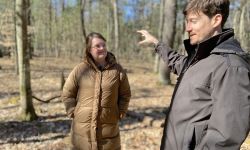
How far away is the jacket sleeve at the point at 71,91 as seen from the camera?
420 cm

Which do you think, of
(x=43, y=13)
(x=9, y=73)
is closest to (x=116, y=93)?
(x=9, y=73)

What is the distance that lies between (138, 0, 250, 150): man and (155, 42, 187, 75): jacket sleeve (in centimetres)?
64

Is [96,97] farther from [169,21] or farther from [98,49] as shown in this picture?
[169,21]

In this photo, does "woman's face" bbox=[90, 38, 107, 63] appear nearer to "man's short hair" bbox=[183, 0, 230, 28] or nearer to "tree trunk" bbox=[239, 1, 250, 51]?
"man's short hair" bbox=[183, 0, 230, 28]

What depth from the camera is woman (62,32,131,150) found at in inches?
160

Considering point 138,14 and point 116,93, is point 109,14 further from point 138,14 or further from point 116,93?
point 116,93

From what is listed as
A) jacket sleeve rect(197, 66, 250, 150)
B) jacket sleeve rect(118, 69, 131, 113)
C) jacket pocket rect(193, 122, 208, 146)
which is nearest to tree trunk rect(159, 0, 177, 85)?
jacket sleeve rect(118, 69, 131, 113)

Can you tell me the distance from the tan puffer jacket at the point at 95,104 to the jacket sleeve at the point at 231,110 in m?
2.23

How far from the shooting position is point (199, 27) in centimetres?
226

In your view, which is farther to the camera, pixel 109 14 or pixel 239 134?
pixel 109 14

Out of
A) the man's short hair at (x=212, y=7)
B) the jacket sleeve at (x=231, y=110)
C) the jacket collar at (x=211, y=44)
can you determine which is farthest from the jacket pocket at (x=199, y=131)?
the man's short hair at (x=212, y=7)

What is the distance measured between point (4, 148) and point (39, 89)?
6.49 m

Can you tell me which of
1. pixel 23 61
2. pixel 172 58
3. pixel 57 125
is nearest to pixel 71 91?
pixel 172 58

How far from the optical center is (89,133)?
4.09m
